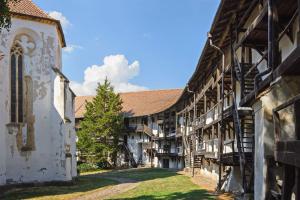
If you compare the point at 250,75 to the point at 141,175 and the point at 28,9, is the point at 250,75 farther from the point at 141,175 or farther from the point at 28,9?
the point at 141,175

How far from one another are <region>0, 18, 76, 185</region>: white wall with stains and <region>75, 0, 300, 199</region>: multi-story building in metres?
9.15

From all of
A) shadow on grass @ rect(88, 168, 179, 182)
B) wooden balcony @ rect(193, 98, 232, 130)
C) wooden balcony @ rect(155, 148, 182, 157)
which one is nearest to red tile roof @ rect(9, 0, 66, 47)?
wooden balcony @ rect(193, 98, 232, 130)

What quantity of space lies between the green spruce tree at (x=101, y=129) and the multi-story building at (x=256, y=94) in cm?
1354

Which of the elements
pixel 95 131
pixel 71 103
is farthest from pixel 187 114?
pixel 71 103

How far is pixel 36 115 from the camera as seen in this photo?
887 inches

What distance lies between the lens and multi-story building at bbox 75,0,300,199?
5629mm

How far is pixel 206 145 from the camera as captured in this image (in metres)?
26.4

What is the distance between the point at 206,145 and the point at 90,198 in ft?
38.2

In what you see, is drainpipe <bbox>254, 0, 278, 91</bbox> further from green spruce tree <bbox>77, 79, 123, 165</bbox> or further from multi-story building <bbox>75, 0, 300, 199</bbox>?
green spruce tree <bbox>77, 79, 123, 165</bbox>

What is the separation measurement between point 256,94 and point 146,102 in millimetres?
47470

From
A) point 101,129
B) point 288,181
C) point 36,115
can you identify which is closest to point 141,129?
point 101,129

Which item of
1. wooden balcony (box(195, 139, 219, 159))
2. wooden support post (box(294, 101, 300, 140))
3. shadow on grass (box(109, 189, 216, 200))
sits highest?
wooden support post (box(294, 101, 300, 140))

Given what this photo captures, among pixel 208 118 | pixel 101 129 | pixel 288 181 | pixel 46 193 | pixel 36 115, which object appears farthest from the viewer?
pixel 101 129

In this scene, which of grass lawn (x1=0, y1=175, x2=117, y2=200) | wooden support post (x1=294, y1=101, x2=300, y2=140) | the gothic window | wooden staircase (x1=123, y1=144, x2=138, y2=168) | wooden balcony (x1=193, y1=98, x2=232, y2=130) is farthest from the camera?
wooden staircase (x1=123, y1=144, x2=138, y2=168)
